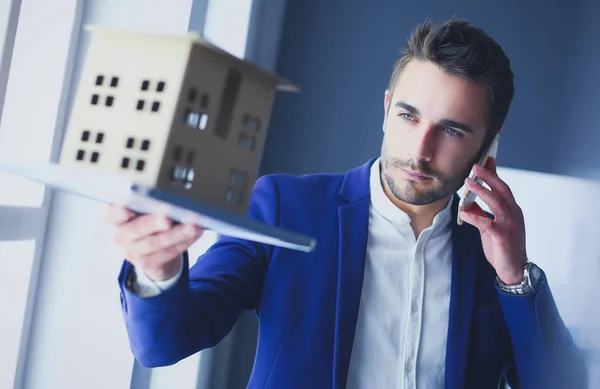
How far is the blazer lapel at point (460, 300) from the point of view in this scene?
5.08ft

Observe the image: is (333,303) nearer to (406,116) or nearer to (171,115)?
(406,116)

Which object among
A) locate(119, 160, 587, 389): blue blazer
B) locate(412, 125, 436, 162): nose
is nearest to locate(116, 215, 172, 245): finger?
locate(119, 160, 587, 389): blue blazer

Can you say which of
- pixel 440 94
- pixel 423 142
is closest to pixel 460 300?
pixel 423 142

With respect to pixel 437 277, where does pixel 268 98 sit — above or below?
above

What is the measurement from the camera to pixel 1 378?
1821 millimetres

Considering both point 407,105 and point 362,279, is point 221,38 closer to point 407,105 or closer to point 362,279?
point 407,105

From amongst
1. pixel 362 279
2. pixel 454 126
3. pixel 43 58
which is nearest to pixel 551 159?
pixel 454 126

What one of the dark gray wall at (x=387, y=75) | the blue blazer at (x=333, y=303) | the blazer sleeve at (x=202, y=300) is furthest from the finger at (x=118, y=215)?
the dark gray wall at (x=387, y=75)

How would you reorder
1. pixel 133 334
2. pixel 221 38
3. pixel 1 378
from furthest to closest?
pixel 221 38
pixel 1 378
pixel 133 334

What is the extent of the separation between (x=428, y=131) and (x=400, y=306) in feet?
1.42

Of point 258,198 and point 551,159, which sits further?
point 551,159

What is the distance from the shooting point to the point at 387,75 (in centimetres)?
276

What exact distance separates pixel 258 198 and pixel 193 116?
2.53 feet

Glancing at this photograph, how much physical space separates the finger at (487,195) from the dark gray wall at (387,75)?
4.00 feet
